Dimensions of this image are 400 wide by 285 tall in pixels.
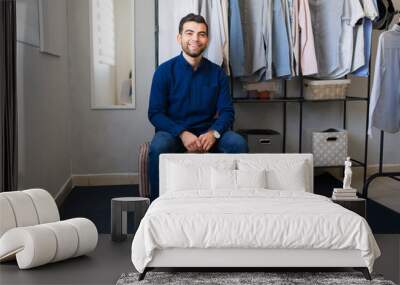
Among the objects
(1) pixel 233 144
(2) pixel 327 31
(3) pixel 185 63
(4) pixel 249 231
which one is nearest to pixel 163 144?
(1) pixel 233 144

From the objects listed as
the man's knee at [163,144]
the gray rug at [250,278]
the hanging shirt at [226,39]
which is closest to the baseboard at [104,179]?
the hanging shirt at [226,39]

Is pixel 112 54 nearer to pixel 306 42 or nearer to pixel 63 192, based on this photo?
pixel 63 192

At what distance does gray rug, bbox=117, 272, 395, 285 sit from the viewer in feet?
8.72

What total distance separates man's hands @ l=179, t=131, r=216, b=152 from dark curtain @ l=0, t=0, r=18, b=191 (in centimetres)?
115

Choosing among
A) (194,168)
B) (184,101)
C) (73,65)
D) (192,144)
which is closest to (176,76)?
(184,101)

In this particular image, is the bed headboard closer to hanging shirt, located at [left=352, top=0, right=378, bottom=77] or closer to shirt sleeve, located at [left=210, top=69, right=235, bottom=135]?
shirt sleeve, located at [left=210, top=69, right=235, bottom=135]

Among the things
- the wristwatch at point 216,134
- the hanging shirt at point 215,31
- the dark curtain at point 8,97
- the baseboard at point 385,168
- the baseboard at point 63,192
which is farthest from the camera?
the baseboard at point 385,168

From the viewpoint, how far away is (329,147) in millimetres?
5152

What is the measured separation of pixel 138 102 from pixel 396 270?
2.99 m

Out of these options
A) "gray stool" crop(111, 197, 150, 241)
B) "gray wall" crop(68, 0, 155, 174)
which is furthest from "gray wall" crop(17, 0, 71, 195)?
"gray stool" crop(111, 197, 150, 241)

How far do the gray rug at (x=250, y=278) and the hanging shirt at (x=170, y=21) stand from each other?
2396 millimetres

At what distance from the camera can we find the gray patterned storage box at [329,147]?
16.9ft

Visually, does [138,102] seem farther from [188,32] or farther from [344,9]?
[344,9]

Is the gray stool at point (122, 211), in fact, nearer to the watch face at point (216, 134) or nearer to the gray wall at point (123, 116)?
the watch face at point (216, 134)
